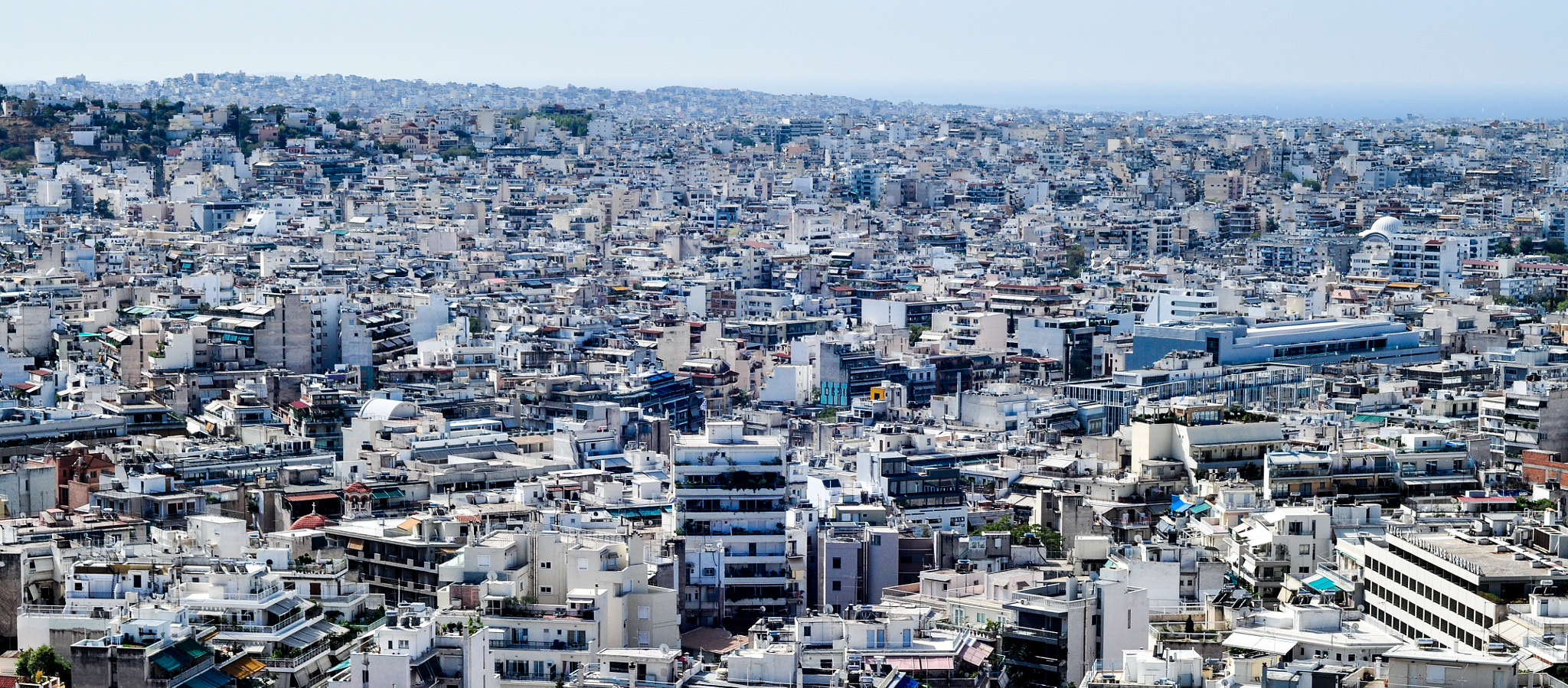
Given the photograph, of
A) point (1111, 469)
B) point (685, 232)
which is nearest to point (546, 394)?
point (1111, 469)

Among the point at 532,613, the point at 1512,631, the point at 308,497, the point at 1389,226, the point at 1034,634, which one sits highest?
the point at 1512,631

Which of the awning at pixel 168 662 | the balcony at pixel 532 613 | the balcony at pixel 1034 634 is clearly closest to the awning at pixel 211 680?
the awning at pixel 168 662

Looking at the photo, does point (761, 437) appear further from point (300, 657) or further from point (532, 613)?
point (300, 657)

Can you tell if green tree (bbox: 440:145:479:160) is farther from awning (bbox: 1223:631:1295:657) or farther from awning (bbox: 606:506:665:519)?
awning (bbox: 1223:631:1295:657)

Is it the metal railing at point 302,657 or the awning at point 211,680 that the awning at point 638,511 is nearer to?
the metal railing at point 302,657

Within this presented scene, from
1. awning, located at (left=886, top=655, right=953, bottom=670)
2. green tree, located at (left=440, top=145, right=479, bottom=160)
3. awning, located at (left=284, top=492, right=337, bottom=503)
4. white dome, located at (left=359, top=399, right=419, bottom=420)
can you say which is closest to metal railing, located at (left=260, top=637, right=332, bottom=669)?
awning, located at (left=886, top=655, right=953, bottom=670)

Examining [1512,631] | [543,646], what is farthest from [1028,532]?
[1512,631]

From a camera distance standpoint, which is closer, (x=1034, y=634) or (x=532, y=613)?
(x=532, y=613)
